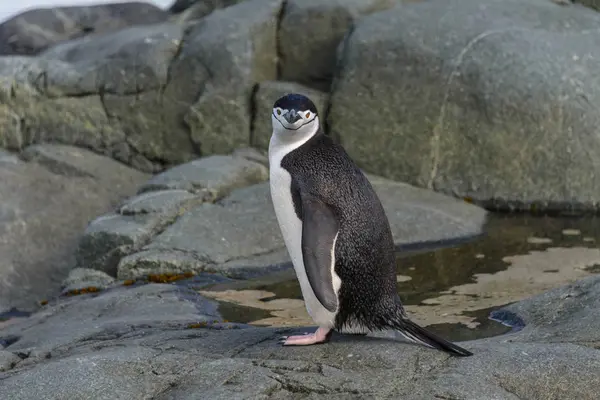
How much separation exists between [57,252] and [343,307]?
16.1ft

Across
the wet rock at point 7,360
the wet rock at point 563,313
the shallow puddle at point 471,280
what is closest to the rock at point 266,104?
the shallow puddle at point 471,280

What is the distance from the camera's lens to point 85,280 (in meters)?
7.64

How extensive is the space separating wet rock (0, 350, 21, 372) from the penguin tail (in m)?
2.24

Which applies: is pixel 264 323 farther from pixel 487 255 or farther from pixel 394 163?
pixel 394 163

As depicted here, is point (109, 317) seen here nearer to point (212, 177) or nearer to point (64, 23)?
point (212, 177)

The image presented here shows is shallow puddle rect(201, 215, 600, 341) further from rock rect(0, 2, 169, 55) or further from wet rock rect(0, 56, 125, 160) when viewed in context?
rock rect(0, 2, 169, 55)

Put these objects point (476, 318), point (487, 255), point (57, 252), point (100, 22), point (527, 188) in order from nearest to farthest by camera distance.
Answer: point (476, 318) < point (487, 255) < point (57, 252) < point (527, 188) < point (100, 22)

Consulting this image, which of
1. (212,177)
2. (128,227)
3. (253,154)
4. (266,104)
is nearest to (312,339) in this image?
(128,227)

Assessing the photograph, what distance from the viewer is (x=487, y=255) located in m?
7.77

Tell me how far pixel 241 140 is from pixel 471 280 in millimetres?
4065

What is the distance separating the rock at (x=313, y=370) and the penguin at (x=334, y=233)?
0.11m

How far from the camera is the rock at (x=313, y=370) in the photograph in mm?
3988

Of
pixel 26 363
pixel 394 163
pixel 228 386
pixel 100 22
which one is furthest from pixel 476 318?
pixel 100 22

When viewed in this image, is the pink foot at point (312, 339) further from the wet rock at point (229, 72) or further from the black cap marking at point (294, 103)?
the wet rock at point (229, 72)
